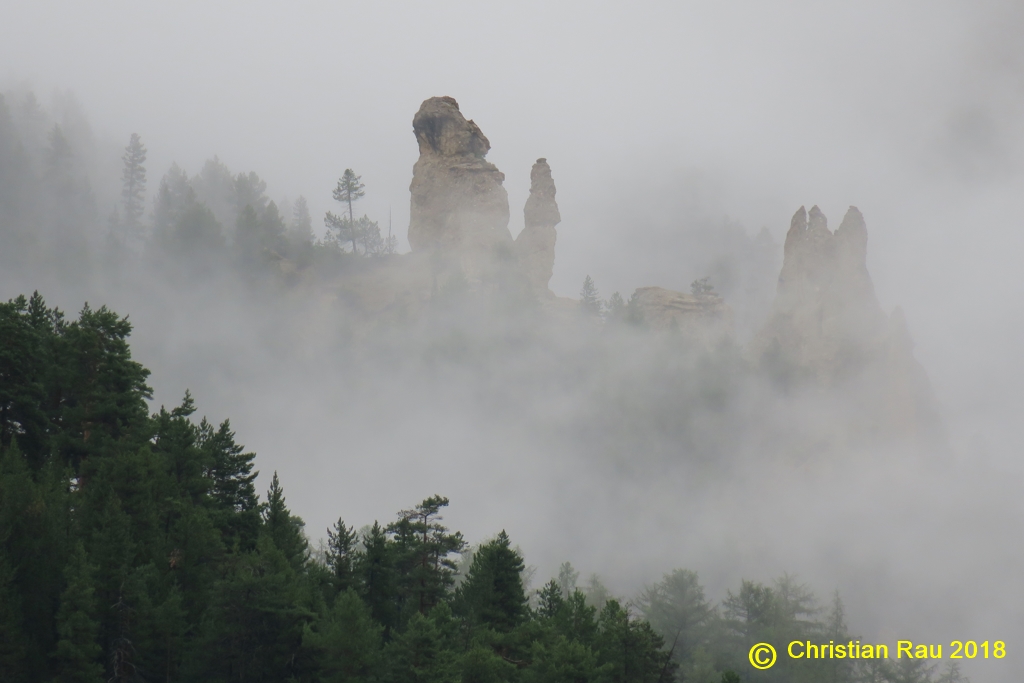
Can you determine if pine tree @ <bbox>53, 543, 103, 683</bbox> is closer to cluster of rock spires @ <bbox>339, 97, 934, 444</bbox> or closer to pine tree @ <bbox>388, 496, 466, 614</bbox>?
pine tree @ <bbox>388, 496, 466, 614</bbox>

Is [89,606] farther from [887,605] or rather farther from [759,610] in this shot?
[887,605]

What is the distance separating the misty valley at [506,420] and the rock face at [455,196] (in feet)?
1.14

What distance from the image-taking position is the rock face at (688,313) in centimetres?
10069

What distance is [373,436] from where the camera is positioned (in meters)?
92.3

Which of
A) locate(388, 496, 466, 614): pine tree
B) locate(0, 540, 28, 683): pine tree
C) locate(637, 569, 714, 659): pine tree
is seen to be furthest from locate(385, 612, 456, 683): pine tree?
locate(637, 569, 714, 659): pine tree

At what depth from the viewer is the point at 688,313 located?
103m

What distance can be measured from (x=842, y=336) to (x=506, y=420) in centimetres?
3557

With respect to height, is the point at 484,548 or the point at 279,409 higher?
the point at 279,409

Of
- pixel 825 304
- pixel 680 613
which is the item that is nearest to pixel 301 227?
pixel 825 304

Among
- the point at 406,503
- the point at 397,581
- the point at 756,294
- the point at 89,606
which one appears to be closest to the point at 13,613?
the point at 89,606

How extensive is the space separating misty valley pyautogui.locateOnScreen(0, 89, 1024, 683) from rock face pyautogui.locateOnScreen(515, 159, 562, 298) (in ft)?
1.17

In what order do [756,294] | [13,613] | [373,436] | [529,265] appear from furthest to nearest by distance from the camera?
[756,294] → [529,265] → [373,436] → [13,613]

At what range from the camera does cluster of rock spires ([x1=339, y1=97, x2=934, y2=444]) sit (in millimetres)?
90688

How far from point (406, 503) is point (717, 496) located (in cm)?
2913
